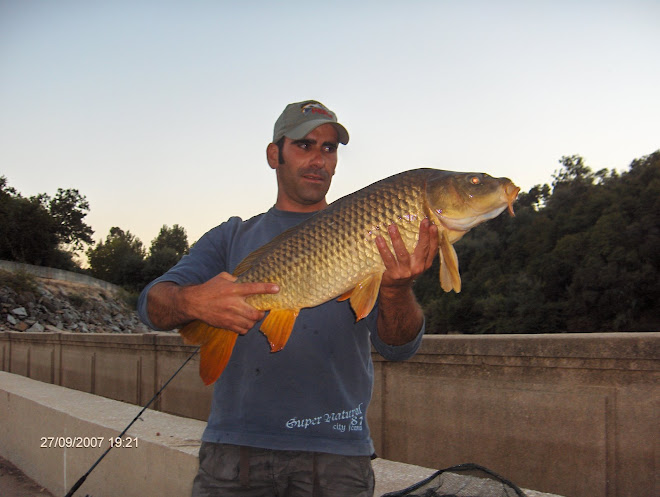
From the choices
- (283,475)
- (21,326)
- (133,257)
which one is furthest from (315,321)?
(133,257)

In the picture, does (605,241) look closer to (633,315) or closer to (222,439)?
(633,315)

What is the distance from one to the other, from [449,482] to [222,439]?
1.23 m

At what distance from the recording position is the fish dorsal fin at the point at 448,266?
7.56 ft

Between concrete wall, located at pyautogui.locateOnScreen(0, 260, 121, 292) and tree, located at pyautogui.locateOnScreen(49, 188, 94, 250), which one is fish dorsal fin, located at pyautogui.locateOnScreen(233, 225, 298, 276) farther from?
tree, located at pyautogui.locateOnScreen(49, 188, 94, 250)

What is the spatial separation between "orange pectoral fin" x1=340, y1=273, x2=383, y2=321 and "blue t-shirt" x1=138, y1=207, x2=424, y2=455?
28 centimetres

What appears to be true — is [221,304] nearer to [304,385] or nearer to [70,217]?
[304,385]

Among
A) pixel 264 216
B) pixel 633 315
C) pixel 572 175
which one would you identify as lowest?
pixel 633 315

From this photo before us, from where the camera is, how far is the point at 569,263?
72.1m

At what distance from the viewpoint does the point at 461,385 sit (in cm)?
508

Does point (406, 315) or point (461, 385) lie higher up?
point (406, 315)

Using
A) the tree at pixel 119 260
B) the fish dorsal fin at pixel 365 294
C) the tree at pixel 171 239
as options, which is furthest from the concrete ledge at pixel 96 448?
the tree at pixel 171 239

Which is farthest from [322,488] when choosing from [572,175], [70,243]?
[572,175]

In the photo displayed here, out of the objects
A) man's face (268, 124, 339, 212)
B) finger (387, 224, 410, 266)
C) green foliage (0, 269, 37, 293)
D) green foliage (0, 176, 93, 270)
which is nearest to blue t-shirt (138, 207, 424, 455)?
finger (387, 224, 410, 266)

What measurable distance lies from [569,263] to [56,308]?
186 feet
